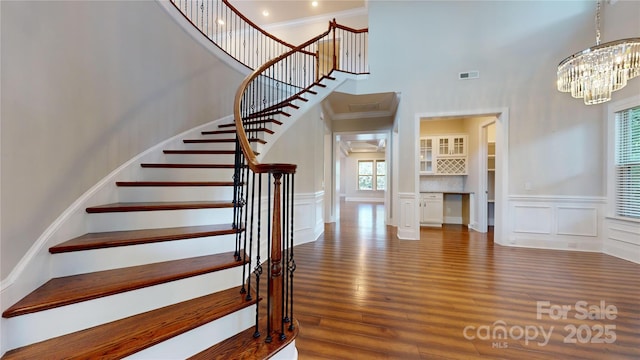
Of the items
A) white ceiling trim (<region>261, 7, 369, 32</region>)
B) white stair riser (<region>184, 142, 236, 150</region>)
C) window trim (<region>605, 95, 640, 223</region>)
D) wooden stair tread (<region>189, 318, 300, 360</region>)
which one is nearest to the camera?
wooden stair tread (<region>189, 318, 300, 360</region>)

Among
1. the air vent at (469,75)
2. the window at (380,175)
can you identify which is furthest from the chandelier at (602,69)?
the window at (380,175)

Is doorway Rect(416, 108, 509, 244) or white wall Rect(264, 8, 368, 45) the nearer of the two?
doorway Rect(416, 108, 509, 244)

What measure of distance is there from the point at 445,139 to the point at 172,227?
6.22m

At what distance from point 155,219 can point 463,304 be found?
2698 mm

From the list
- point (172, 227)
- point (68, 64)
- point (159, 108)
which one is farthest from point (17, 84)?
point (159, 108)

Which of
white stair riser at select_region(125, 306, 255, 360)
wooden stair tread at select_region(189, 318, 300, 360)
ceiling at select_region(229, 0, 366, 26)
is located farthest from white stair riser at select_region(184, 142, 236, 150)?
ceiling at select_region(229, 0, 366, 26)

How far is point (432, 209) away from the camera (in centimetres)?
600

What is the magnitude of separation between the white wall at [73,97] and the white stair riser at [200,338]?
797mm

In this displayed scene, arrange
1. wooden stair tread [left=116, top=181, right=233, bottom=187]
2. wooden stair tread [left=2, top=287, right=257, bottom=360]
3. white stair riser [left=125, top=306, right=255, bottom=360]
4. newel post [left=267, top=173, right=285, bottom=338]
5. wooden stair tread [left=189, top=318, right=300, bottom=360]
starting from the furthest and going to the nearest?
wooden stair tread [left=116, top=181, right=233, bottom=187]
newel post [left=267, top=173, right=285, bottom=338]
wooden stair tread [left=189, top=318, right=300, bottom=360]
white stair riser [left=125, top=306, right=255, bottom=360]
wooden stair tread [left=2, top=287, right=257, bottom=360]

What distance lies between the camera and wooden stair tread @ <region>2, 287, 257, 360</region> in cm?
105

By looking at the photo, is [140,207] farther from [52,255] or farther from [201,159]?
[201,159]

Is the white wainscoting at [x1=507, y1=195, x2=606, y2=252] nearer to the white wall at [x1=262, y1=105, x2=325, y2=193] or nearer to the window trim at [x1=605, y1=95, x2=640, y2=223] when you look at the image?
the window trim at [x1=605, y1=95, x2=640, y2=223]

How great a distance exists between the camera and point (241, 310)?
1.50 meters

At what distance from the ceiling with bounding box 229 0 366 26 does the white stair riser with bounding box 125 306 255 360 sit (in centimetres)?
735
